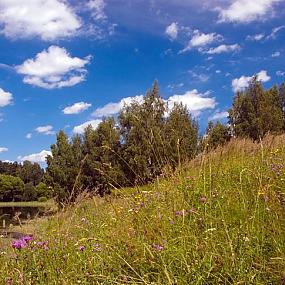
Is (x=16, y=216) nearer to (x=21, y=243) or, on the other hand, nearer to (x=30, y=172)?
(x=21, y=243)

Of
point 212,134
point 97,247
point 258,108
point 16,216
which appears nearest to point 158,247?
point 97,247

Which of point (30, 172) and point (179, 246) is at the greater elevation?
point (30, 172)

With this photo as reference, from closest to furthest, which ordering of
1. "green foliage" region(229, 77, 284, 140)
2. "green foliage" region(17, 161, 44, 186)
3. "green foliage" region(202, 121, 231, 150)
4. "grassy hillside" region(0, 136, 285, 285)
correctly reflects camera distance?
"grassy hillside" region(0, 136, 285, 285), "green foliage" region(202, 121, 231, 150), "green foliage" region(229, 77, 284, 140), "green foliage" region(17, 161, 44, 186)

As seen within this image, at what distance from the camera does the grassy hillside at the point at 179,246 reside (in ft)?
8.71

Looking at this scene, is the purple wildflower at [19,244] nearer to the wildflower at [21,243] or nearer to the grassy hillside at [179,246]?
the wildflower at [21,243]

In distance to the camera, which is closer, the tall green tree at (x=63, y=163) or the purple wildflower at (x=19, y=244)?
the purple wildflower at (x=19, y=244)

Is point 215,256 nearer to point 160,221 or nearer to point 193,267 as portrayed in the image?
point 193,267

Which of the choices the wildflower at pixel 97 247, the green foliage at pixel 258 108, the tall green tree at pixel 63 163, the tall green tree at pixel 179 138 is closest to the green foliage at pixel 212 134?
the tall green tree at pixel 179 138

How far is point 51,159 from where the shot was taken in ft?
152

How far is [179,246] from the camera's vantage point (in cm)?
303

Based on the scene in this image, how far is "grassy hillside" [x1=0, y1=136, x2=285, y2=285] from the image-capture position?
2656 millimetres

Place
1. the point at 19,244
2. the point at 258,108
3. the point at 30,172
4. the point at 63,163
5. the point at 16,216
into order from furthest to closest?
the point at 30,172 < the point at 63,163 < the point at 258,108 < the point at 16,216 < the point at 19,244

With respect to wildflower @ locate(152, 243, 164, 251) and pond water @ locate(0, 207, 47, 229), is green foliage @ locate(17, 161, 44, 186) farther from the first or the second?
wildflower @ locate(152, 243, 164, 251)

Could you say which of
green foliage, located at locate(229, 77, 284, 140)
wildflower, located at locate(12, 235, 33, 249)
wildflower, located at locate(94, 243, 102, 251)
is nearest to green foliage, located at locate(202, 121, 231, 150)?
wildflower, located at locate(94, 243, 102, 251)
